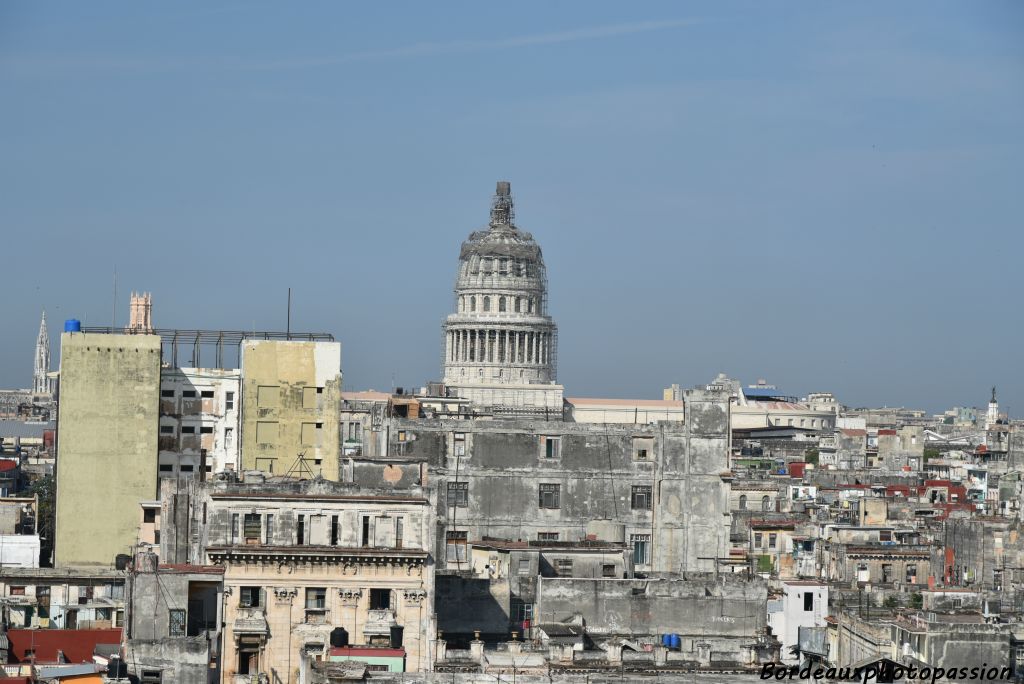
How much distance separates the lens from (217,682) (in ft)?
208

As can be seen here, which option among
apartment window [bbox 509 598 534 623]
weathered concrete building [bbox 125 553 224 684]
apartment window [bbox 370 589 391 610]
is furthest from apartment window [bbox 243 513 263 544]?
apartment window [bbox 509 598 534 623]

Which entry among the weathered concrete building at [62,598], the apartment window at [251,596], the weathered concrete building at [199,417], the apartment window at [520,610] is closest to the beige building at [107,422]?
the weathered concrete building at [199,417]

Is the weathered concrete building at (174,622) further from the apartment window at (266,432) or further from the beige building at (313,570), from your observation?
the apartment window at (266,432)

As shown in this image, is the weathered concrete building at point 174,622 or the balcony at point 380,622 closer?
the weathered concrete building at point 174,622

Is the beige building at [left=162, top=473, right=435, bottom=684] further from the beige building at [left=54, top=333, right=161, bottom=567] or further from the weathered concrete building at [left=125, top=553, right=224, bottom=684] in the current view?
the beige building at [left=54, top=333, right=161, bottom=567]

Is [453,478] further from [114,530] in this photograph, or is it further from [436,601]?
[436,601]

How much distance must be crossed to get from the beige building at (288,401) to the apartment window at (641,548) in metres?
11.9

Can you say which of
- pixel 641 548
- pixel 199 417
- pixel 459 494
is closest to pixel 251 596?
pixel 459 494

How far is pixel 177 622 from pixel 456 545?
2479 centimetres

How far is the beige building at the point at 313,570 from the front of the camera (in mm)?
65688

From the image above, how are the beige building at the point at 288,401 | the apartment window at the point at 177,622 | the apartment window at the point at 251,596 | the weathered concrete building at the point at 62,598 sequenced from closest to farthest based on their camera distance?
1. the apartment window at the point at 177,622
2. the apartment window at the point at 251,596
3. the weathered concrete building at the point at 62,598
4. the beige building at the point at 288,401

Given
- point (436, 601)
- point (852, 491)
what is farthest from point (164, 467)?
point (852, 491)

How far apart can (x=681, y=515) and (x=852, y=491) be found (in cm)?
6243

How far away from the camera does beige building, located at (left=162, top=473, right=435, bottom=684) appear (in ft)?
216
